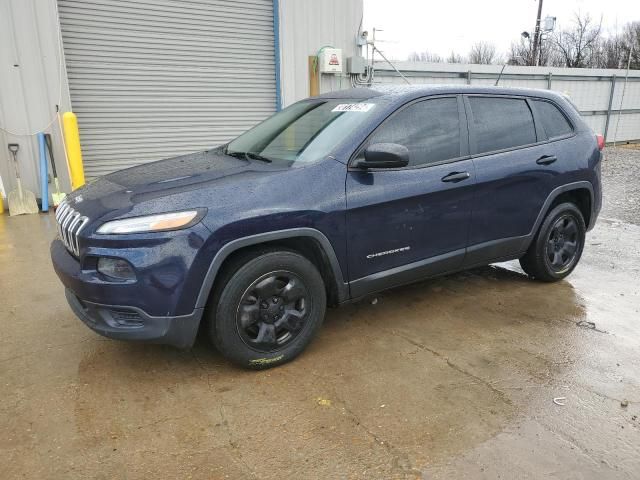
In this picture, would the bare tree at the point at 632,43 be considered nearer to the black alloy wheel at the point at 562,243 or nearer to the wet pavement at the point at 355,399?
the black alloy wheel at the point at 562,243

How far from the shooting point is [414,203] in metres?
3.49

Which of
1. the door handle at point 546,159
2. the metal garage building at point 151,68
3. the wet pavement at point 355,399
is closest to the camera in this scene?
the wet pavement at point 355,399

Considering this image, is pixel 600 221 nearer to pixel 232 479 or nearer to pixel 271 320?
pixel 271 320

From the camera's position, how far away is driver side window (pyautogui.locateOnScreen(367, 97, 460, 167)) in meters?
3.51

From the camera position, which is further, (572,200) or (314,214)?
(572,200)

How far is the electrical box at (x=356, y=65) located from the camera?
10.8m

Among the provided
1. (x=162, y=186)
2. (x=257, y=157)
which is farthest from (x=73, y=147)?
(x=162, y=186)

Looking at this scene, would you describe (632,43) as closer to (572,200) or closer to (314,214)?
(572,200)

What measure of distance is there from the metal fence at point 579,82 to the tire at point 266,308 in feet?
31.1

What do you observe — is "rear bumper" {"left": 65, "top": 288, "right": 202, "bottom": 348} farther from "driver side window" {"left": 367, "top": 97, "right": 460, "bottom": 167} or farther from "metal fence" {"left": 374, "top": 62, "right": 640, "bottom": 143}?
"metal fence" {"left": 374, "top": 62, "right": 640, "bottom": 143}

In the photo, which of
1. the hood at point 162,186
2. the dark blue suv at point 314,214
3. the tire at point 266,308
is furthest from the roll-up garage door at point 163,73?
the tire at point 266,308

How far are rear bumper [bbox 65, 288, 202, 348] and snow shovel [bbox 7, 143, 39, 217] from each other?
18.2 feet

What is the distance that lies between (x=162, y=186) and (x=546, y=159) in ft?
10.2

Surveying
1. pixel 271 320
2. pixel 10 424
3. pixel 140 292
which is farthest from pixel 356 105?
pixel 10 424
